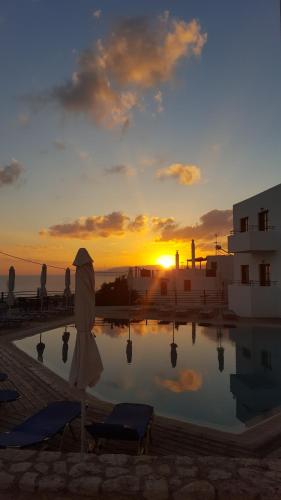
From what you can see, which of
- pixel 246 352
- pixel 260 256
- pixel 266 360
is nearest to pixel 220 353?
pixel 246 352

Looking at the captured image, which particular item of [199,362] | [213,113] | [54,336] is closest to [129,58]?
[213,113]

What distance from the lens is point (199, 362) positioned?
42.8 feet

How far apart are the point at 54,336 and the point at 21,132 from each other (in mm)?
9410

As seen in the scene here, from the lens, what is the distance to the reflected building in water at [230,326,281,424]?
8811mm

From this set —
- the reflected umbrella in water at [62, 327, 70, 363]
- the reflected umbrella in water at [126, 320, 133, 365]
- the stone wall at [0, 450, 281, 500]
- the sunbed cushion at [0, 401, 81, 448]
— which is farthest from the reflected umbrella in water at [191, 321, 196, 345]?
the stone wall at [0, 450, 281, 500]

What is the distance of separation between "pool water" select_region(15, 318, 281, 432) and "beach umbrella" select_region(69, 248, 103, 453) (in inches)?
123

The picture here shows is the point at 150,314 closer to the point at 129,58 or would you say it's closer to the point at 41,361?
the point at 41,361

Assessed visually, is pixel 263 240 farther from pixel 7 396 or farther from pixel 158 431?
pixel 7 396

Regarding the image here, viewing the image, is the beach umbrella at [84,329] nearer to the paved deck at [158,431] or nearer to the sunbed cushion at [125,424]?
the sunbed cushion at [125,424]

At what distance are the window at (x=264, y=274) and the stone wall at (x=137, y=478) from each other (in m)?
20.7

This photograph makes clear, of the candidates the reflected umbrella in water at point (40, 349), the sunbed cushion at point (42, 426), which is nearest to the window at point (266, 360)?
the reflected umbrella in water at point (40, 349)

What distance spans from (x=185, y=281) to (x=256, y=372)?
25.6m

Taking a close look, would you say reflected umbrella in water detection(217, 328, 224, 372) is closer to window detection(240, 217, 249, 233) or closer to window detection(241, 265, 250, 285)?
window detection(241, 265, 250, 285)

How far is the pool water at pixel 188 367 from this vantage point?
8617mm
